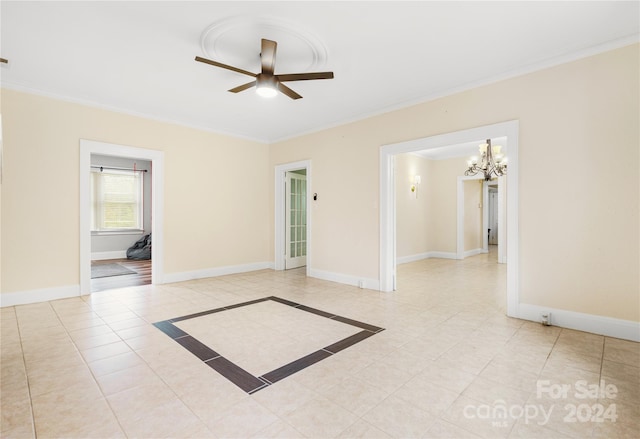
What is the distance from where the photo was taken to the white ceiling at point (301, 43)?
2.44 metres

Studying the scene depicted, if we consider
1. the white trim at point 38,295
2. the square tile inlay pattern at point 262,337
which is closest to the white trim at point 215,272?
the white trim at point 38,295

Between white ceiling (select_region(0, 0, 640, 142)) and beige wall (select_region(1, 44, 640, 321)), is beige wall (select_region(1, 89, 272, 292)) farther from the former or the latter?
white ceiling (select_region(0, 0, 640, 142))

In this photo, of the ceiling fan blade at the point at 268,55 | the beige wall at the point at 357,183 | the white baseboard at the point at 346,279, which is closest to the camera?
the ceiling fan blade at the point at 268,55

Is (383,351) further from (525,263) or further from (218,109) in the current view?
(218,109)

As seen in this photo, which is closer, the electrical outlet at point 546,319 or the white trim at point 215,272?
the electrical outlet at point 546,319

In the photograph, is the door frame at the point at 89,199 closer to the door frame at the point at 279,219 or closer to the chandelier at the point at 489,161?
the door frame at the point at 279,219

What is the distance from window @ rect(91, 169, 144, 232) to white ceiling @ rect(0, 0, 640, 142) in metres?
4.33

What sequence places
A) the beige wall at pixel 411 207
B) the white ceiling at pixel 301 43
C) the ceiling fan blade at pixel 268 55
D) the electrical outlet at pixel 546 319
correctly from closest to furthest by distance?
the white ceiling at pixel 301 43 → the ceiling fan blade at pixel 268 55 → the electrical outlet at pixel 546 319 → the beige wall at pixel 411 207

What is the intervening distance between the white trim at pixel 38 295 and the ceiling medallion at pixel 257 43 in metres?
3.67

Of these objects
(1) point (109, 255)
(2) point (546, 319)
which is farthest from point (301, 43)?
(1) point (109, 255)

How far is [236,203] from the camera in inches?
242

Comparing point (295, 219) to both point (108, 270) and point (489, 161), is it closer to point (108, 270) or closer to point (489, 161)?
point (108, 270)

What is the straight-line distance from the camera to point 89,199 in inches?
171

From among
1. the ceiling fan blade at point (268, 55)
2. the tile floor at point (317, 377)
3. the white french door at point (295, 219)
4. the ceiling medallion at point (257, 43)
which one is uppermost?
the ceiling medallion at point (257, 43)
